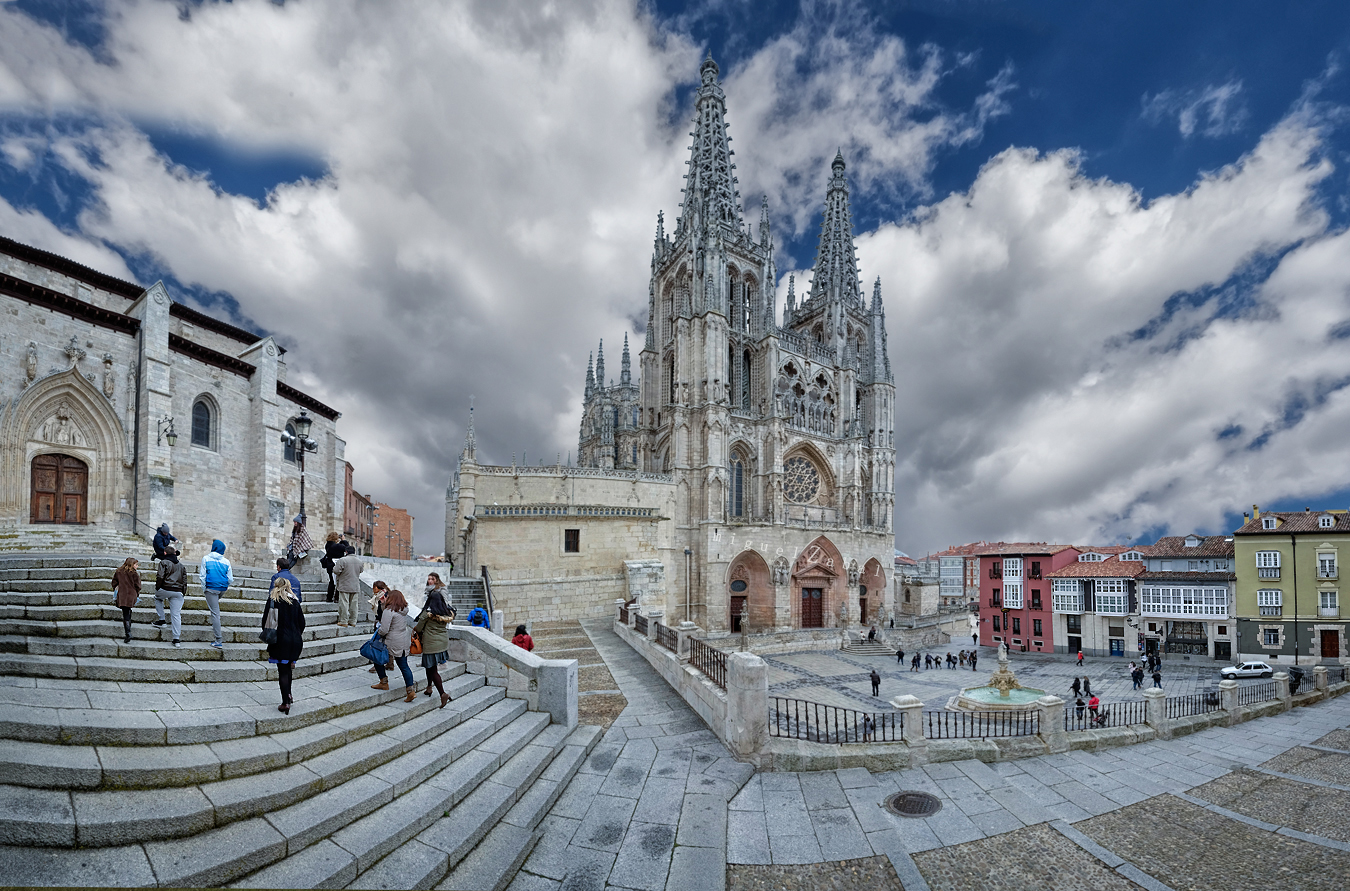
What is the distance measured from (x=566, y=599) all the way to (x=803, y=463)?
22.0 meters

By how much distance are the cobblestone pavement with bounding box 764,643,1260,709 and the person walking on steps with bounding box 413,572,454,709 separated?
14.1m

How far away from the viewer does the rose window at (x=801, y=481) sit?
3722 centimetres

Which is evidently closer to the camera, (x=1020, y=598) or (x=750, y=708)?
(x=750, y=708)

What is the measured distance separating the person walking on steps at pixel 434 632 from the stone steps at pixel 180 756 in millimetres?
702

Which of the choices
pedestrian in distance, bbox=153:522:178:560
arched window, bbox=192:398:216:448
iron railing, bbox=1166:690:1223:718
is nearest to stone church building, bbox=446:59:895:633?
arched window, bbox=192:398:216:448

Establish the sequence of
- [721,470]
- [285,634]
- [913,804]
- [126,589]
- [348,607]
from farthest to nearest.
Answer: [721,470], [348,607], [126,589], [913,804], [285,634]

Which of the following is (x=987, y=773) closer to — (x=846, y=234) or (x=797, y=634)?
(x=797, y=634)

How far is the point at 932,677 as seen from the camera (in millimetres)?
25438

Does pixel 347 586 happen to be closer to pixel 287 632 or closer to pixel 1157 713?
pixel 287 632

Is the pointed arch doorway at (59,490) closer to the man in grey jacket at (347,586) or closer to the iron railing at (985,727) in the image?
the man in grey jacket at (347,586)

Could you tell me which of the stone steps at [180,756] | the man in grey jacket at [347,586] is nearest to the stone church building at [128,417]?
the man in grey jacket at [347,586]

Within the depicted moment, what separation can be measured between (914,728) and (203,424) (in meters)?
25.5

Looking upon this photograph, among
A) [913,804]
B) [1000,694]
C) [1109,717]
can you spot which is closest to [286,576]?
[913,804]

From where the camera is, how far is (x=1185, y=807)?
7.75 m
